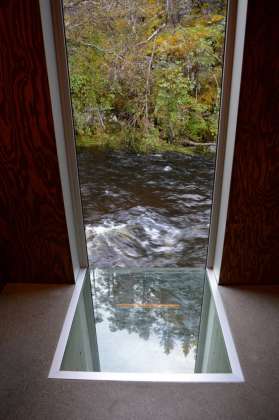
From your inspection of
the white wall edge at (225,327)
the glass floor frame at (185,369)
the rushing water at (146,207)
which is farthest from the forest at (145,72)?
the glass floor frame at (185,369)

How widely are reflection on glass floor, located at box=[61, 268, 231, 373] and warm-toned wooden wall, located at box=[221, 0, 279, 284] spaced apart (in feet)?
1.12

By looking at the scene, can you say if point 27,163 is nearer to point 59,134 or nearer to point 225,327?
point 59,134

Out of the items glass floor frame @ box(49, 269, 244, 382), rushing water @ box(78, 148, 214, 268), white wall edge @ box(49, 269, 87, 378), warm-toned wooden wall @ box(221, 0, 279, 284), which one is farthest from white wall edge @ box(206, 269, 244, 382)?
white wall edge @ box(49, 269, 87, 378)

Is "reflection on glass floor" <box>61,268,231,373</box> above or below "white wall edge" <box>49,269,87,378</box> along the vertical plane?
below

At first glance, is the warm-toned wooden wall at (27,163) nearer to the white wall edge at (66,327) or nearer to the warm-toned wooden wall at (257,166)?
the white wall edge at (66,327)

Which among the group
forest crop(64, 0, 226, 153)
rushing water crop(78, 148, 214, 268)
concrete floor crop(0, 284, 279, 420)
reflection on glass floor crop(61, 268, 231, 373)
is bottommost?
reflection on glass floor crop(61, 268, 231, 373)

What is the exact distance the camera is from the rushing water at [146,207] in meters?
2.25

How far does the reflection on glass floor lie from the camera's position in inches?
73.2

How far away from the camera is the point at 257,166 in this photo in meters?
1.93

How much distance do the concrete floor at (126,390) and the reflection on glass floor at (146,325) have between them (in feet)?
0.43

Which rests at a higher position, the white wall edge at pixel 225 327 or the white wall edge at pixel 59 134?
the white wall edge at pixel 59 134

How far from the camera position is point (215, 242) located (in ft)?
7.85

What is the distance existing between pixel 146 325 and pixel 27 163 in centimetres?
127

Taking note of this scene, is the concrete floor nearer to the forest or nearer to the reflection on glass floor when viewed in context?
the reflection on glass floor
